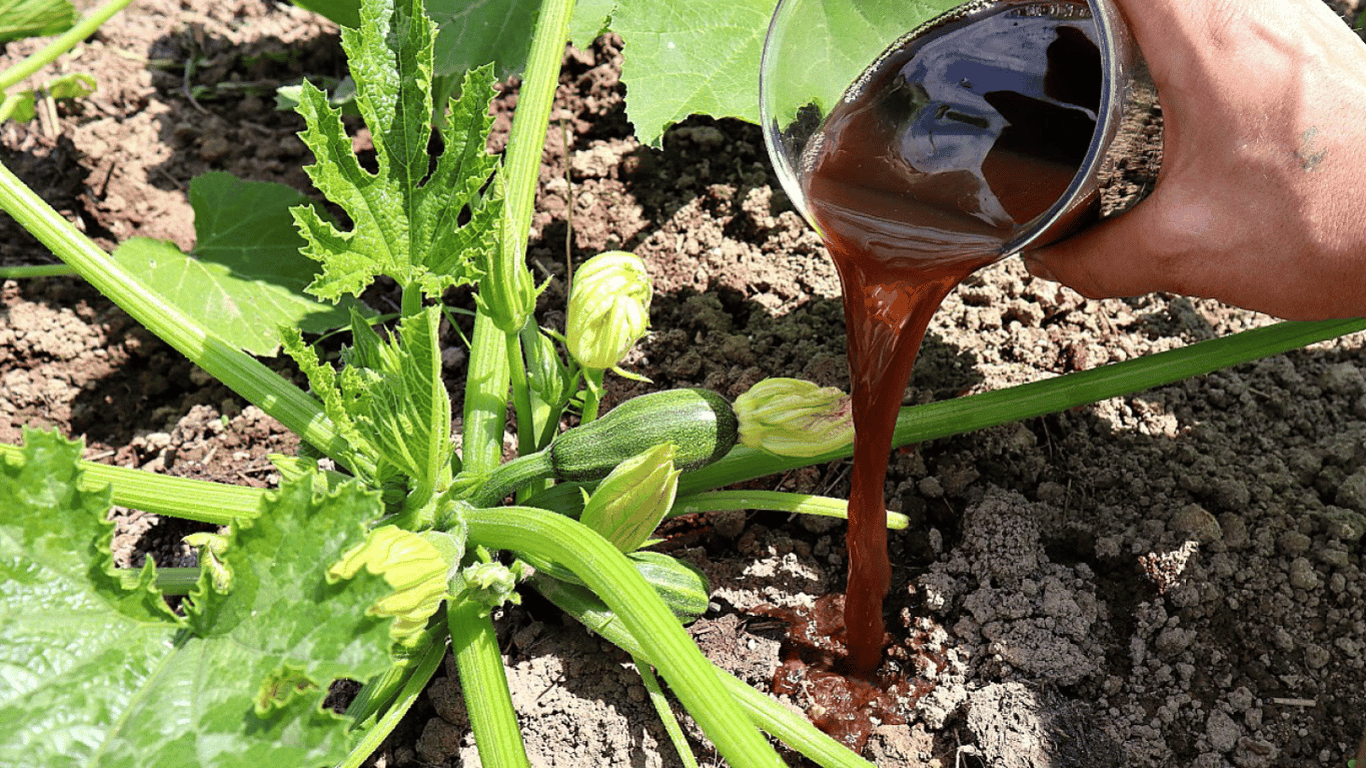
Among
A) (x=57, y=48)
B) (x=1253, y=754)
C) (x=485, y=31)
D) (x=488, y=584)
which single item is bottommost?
(x=1253, y=754)

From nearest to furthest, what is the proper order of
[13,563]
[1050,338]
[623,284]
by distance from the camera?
1. [13,563]
2. [623,284]
3. [1050,338]

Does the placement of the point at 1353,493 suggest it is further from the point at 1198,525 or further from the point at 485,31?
the point at 485,31

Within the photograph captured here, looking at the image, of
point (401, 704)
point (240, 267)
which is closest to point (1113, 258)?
point (401, 704)

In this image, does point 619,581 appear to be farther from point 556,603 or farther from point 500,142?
point 500,142

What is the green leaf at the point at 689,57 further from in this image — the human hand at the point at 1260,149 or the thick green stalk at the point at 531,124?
the human hand at the point at 1260,149

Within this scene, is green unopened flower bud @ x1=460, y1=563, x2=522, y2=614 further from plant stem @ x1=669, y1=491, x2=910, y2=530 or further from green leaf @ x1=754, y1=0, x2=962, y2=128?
green leaf @ x1=754, y1=0, x2=962, y2=128

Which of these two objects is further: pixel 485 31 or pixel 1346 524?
pixel 485 31

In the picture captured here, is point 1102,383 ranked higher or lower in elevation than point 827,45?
lower

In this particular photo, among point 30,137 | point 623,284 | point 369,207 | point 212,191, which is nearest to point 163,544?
point 212,191
